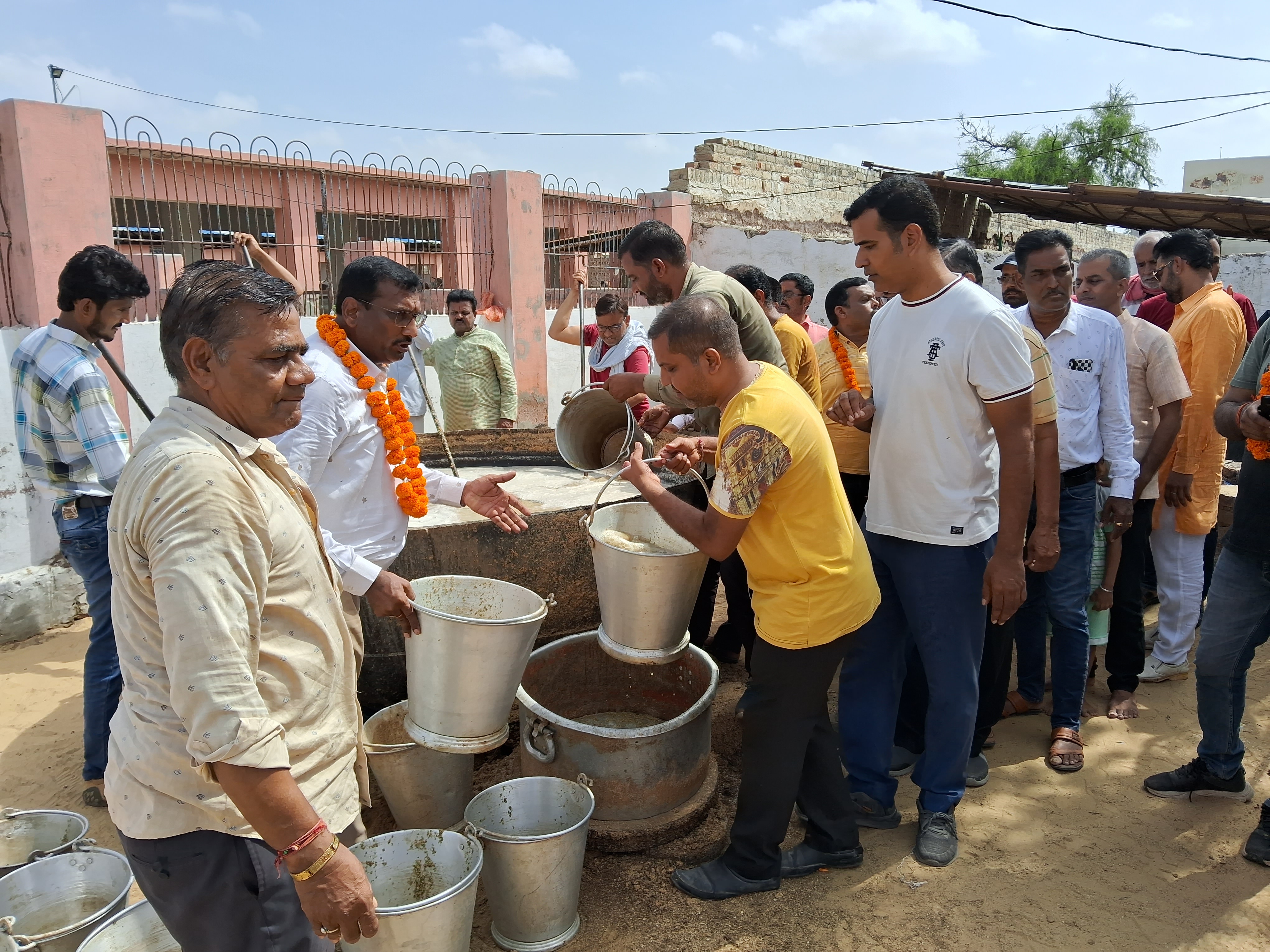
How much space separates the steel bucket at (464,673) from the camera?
2.36 m

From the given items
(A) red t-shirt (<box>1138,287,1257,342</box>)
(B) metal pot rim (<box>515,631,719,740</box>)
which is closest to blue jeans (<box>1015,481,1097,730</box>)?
(B) metal pot rim (<box>515,631,719,740</box>)

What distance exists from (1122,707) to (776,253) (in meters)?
9.28

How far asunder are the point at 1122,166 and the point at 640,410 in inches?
1274

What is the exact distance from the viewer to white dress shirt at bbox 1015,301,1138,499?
356 centimetres

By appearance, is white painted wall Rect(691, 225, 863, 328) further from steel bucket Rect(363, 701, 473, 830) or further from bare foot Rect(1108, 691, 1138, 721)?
steel bucket Rect(363, 701, 473, 830)

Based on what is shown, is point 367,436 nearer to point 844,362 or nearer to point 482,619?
point 482,619

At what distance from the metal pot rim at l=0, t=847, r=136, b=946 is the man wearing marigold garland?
1030mm

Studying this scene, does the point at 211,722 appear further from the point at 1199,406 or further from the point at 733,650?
the point at 1199,406

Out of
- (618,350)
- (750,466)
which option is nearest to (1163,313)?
(618,350)

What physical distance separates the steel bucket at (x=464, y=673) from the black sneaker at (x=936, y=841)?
1.56 meters

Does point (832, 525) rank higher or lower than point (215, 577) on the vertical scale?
lower

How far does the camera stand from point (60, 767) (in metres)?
3.78

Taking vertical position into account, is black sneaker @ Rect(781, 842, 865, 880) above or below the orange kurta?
below

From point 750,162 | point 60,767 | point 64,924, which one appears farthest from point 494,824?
point 750,162
